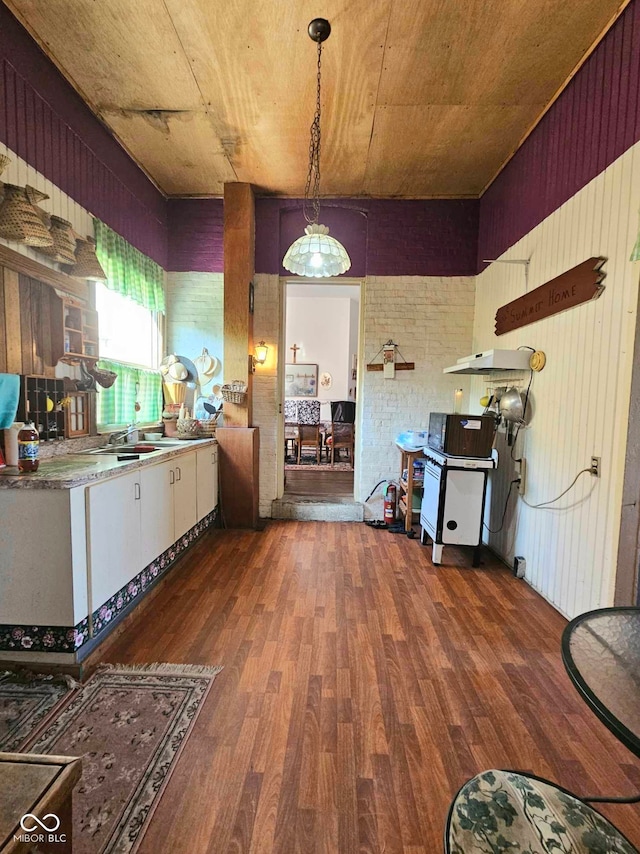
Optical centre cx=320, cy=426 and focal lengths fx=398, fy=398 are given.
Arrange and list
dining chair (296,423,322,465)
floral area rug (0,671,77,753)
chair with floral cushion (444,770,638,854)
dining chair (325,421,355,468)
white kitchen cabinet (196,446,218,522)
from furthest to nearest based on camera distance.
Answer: dining chair (296,423,322,465) < dining chair (325,421,355,468) < white kitchen cabinet (196,446,218,522) < floral area rug (0,671,77,753) < chair with floral cushion (444,770,638,854)

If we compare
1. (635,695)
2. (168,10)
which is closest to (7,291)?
(168,10)

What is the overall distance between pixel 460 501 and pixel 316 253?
7.07ft

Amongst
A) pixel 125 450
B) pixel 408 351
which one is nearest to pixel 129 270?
pixel 125 450

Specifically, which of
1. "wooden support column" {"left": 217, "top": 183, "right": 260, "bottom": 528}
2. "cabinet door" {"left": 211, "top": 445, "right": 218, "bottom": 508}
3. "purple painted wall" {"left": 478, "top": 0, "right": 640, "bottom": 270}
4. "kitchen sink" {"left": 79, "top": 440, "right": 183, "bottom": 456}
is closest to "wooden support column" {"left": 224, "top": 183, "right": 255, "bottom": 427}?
"wooden support column" {"left": 217, "top": 183, "right": 260, "bottom": 528}

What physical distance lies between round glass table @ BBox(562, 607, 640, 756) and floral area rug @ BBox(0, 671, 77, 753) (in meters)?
1.91

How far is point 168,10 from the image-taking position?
2.22 meters

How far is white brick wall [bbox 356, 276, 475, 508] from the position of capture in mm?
4281

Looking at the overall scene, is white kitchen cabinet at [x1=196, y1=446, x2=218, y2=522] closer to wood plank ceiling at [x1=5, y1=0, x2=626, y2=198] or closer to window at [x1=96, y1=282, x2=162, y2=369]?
window at [x1=96, y1=282, x2=162, y2=369]

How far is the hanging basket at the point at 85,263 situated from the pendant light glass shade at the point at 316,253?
4.36 feet

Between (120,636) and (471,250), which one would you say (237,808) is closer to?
(120,636)

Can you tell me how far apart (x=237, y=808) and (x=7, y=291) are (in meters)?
2.57

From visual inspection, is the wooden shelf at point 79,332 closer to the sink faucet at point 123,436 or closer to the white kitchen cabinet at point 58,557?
the sink faucet at point 123,436

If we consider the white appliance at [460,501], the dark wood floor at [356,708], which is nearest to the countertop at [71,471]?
the dark wood floor at [356,708]

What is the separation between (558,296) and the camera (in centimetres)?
261
